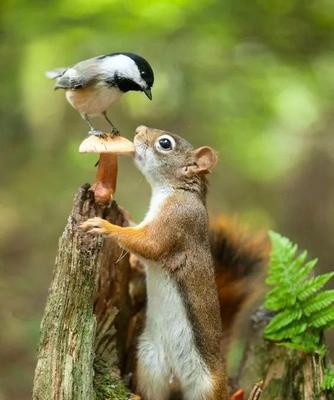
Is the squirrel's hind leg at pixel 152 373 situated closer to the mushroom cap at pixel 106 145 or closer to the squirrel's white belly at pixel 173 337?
the squirrel's white belly at pixel 173 337

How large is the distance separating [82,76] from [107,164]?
39 cm

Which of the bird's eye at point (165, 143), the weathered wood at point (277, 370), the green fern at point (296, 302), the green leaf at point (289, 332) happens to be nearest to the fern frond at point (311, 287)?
the green fern at point (296, 302)

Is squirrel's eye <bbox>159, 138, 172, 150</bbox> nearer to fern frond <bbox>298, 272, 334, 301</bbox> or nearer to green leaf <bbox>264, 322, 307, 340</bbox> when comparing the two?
fern frond <bbox>298, 272, 334, 301</bbox>

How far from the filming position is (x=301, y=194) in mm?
6812

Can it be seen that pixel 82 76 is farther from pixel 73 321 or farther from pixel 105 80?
pixel 73 321

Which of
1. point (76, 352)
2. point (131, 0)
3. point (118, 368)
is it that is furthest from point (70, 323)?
point (131, 0)

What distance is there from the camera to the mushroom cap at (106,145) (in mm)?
2277

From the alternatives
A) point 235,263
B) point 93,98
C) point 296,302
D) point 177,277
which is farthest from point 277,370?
point 93,98

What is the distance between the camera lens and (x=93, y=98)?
92.3 inches

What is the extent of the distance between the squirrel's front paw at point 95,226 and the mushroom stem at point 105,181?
6.3 inches

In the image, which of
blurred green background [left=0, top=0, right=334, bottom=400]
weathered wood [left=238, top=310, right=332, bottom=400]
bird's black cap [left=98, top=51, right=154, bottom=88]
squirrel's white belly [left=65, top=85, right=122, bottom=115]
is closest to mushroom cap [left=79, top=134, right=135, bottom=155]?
squirrel's white belly [left=65, top=85, right=122, bottom=115]

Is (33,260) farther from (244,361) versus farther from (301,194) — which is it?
(244,361)

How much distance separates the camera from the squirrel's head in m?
2.76

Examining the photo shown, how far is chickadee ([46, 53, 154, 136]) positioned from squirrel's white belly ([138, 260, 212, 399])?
684 mm
